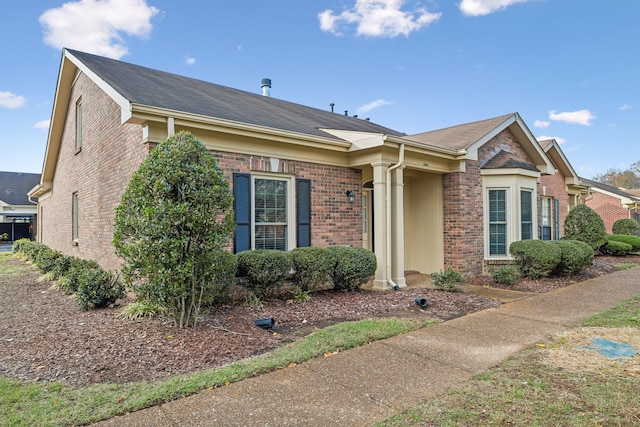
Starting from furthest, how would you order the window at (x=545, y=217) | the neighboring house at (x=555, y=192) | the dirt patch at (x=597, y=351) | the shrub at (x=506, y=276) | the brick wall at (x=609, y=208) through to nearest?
the brick wall at (x=609, y=208), the neighboring house at (x=555, y=192), the window at (x=545, y=217), the shrub at (x=506, y=276), the dirt patch at (x=597, y=351)

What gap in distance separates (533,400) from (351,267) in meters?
4.31

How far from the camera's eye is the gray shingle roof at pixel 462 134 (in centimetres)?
964

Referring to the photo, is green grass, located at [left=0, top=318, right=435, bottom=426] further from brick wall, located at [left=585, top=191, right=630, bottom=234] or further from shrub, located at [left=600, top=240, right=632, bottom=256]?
brick wall, located at [left=585, top=191, right=630, bottom=234]

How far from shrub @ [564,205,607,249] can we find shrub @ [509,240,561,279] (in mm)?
4604

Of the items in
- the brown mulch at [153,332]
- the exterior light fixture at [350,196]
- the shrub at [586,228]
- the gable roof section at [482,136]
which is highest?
the gable roof section at [482,136]

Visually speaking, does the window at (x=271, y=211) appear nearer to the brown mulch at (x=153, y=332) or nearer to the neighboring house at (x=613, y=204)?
the brown mulch at (x=153, y=332)

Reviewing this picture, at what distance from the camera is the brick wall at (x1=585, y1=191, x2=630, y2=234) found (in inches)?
989

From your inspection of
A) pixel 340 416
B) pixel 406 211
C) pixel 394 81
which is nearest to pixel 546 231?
pixel 406 211

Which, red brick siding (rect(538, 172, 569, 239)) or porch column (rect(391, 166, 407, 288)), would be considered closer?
porch column (rect(391, 166, 407, 288))

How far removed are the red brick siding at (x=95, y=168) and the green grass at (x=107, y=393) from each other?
4028 millimetres

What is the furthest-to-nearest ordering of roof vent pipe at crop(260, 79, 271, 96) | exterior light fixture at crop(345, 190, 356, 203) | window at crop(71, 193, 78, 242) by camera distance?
roof vent pipe at crop(260, 79, 271, 96) < window at crop(71, 193, 78, 242) < exterior light fixture at crop(345, 190, 356, 203)

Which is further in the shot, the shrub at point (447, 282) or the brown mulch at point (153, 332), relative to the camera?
the shrub at point (447, 282)

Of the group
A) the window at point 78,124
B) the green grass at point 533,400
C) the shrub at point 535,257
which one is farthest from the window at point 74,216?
the shrub at point 535,257

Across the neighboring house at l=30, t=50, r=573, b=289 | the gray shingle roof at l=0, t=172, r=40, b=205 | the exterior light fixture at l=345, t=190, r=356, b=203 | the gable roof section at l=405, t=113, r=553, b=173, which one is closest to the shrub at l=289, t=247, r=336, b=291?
Result: the neighboring house at l=30, t=50, r=573, b=289
